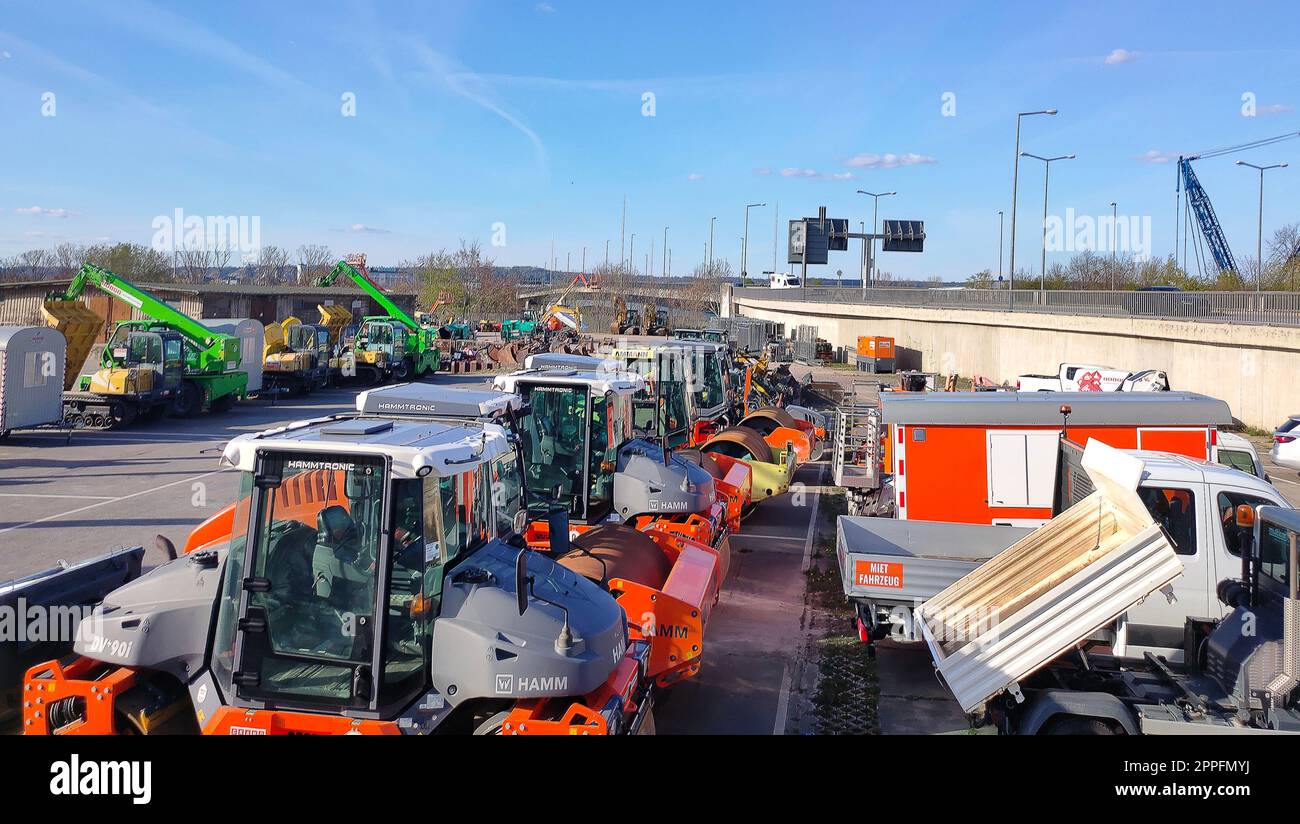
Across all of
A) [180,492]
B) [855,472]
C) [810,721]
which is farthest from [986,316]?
[810,721]

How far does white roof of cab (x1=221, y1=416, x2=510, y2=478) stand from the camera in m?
4.86

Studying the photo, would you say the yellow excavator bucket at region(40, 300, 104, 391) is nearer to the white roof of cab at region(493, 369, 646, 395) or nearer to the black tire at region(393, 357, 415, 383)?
the black tire at region(393, 357, 415, 383)

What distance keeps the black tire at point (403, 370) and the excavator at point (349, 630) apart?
106 ft

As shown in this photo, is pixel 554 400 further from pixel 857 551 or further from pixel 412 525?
pixel 412 525

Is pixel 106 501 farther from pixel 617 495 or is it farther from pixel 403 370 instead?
pixel 403 370

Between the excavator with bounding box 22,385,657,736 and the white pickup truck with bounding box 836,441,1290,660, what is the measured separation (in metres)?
4.12

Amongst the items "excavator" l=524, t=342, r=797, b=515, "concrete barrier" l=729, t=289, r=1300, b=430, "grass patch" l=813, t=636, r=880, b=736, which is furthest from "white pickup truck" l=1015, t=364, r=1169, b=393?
"grass patch" l=813, t=636, r=880, b=736

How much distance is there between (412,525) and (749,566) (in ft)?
27.5

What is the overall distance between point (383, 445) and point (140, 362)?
2242 cm

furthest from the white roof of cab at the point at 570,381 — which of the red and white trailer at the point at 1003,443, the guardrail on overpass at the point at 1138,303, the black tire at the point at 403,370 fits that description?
the black tire at the point at 403,370

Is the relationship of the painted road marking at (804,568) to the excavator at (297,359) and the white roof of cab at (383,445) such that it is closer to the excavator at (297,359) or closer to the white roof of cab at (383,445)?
the white roof of cab at (383,445)

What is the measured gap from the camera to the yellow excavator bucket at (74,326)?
2334 centimetres
